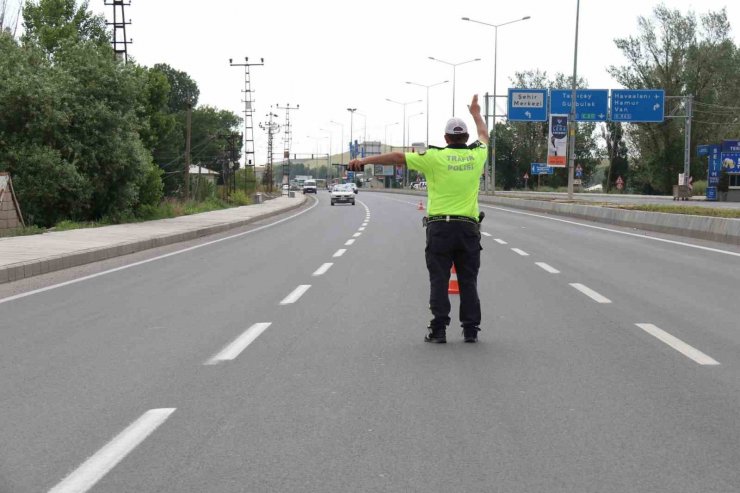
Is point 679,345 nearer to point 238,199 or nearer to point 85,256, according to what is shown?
point 85,256

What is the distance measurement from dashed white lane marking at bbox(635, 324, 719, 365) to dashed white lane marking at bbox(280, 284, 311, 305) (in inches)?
151

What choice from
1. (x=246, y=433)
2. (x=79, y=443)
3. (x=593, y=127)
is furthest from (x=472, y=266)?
(x=593, y=127)

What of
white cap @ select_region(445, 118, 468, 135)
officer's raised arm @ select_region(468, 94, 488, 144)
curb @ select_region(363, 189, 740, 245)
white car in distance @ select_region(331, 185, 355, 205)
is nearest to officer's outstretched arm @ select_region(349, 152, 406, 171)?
white cap @ select_region(445, 118, 468, 135)

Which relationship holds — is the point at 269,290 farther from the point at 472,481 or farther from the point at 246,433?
the point at 472,481

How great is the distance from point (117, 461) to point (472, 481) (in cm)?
169

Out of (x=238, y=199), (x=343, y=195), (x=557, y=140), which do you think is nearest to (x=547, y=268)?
(x=557, y=140)

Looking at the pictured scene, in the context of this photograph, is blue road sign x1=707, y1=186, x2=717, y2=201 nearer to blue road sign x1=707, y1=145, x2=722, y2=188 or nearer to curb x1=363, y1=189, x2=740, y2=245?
blue road sign x1=707, y1=145, x2=722, y2=188

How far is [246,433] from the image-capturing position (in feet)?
15.3

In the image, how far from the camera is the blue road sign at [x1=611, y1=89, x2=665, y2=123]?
49.5 m

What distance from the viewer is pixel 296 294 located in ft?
34.4

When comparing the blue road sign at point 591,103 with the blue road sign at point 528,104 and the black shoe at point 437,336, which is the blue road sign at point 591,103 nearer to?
the blue road sign at point 528,104

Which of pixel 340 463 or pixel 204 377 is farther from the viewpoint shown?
pixel 204 377

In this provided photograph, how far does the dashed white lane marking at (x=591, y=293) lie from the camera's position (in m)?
9.91

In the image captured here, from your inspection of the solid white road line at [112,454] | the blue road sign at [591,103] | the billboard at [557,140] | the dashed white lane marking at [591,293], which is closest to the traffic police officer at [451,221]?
the solid white road line at [112,454]
